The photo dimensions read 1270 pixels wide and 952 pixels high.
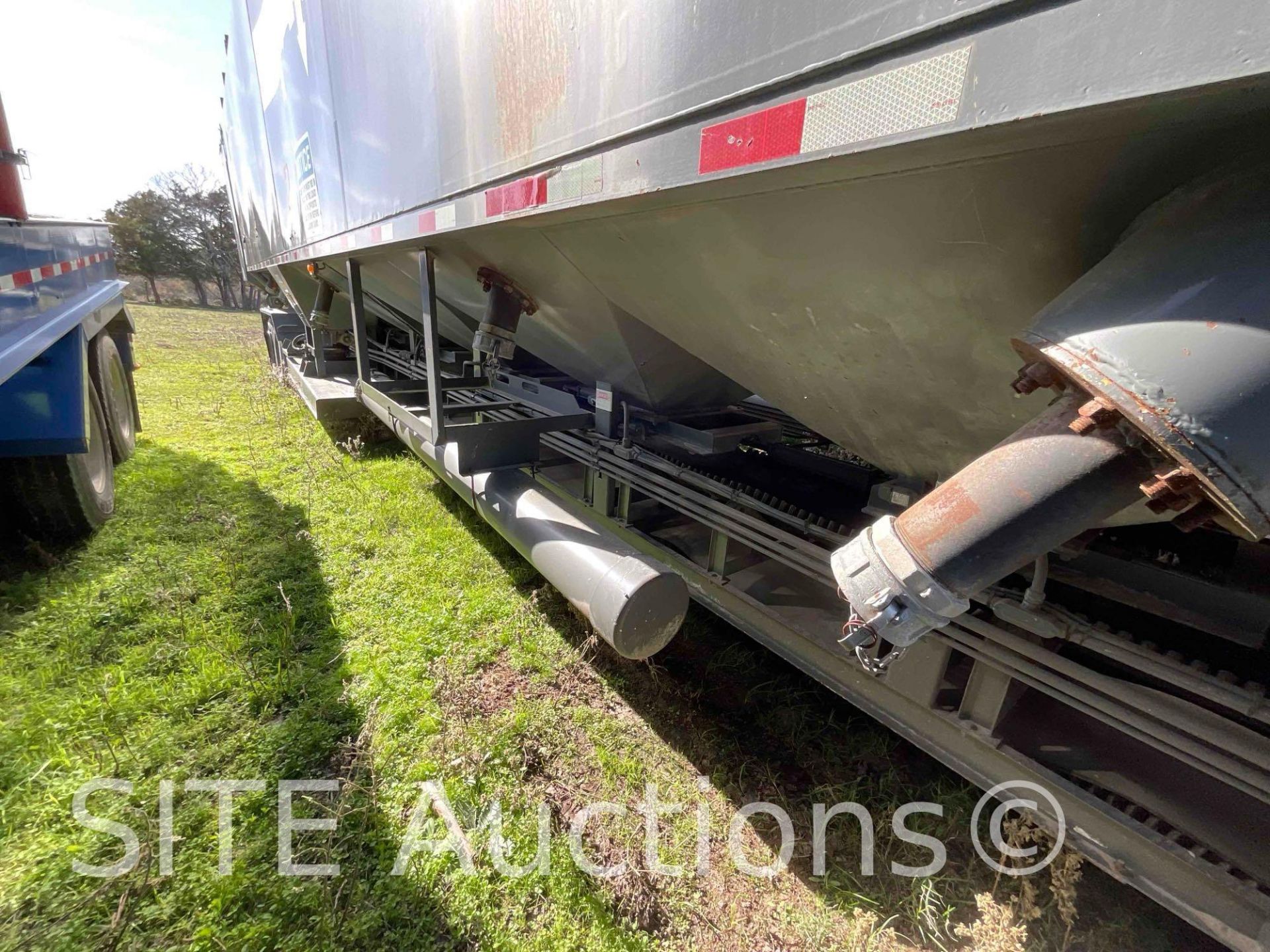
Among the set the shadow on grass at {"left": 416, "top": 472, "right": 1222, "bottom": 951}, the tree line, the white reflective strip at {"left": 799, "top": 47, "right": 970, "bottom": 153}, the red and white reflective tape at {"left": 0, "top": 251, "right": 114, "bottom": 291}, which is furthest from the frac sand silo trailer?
the tree line

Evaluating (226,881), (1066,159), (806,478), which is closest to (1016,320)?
(1066,159)

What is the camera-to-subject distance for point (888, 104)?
2.42 feet

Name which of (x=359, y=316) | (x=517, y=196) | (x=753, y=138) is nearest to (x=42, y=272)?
(x=359, y=316)

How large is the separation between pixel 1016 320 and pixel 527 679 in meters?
2.17

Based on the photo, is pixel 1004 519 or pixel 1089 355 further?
pixel 1004 519

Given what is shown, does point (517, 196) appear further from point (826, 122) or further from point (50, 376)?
point (50, 376)

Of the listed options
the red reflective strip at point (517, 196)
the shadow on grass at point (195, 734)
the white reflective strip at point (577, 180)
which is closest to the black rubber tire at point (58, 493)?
the shadow on grass at point (195, 734)

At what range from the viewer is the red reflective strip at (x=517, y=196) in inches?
58.9

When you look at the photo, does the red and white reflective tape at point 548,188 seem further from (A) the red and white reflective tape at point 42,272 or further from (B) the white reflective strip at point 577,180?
(A) the red and white reflective tape at point 42,272

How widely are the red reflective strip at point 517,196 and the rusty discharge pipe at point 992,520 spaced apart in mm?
1243

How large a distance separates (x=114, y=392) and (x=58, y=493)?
1.72 meters

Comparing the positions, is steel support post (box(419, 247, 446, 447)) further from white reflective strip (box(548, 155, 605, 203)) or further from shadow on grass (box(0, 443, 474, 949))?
white reflective strip (box(548, 155, 605, 203))

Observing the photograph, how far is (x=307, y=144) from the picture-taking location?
371cm

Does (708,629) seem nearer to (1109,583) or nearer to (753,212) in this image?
(1109,583)
